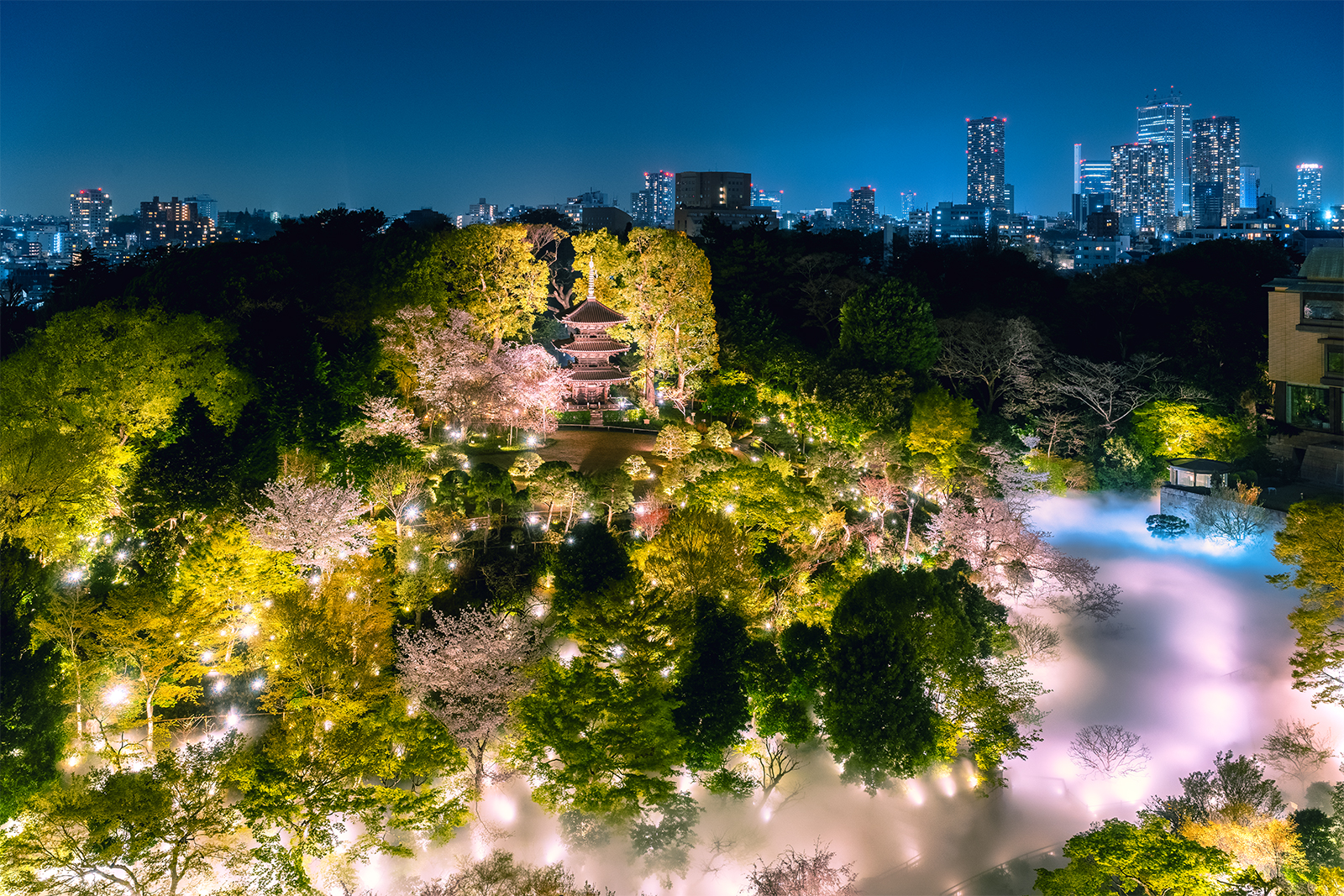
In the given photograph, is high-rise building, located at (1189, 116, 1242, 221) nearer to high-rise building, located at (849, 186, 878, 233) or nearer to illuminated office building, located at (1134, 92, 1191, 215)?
illuminated office building, located at (1134, 92, 1191, 215)

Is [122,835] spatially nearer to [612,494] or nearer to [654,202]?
[612,494]

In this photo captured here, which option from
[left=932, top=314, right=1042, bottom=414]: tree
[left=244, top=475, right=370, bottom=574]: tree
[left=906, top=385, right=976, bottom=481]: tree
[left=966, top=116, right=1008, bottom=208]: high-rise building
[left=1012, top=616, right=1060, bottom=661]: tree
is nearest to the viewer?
[left=244, top=475, right=370, bottom=574]: tree

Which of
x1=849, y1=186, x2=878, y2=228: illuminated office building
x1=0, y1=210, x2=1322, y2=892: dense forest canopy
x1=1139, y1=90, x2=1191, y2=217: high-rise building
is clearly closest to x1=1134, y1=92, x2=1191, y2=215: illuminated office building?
x1=1139, y1=90, x2=1191, y2=217: high-rise building

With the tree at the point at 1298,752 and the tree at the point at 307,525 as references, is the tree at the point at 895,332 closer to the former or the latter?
the tree at the point at 1298,752

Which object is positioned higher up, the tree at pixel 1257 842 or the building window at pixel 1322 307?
the building window at pixel 1322 307

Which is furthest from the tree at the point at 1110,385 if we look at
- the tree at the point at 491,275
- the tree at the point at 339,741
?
the tree at the point at 339,741

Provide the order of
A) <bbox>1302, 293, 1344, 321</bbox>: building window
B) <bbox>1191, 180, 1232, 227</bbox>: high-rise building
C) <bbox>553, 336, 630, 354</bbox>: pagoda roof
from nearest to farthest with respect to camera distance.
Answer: <bbox>1302, 293, 1344, 321</bbox>: building window, <bbox>553, 336, 630, 354</bbox>: pagoda roof, <bbox>1191, 180, 1232, 227</bbox>: high-rise building

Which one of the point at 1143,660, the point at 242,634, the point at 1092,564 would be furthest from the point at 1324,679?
the point at 242,634
